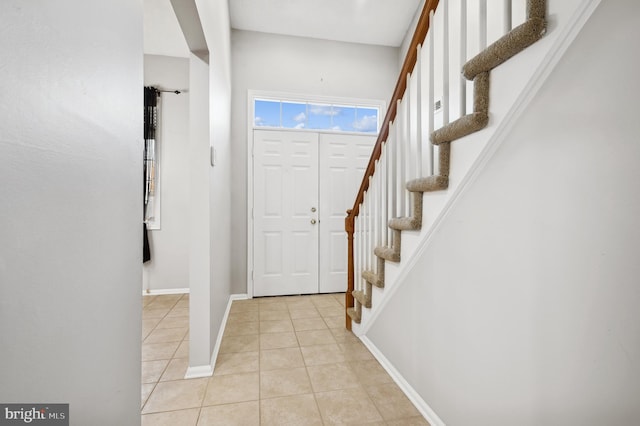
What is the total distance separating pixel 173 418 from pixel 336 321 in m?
1.62

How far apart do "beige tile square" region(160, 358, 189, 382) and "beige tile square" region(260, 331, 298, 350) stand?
0.56m

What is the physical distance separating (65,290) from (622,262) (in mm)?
1276

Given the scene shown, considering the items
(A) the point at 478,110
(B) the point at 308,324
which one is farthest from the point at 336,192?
(A) the point at 478,110

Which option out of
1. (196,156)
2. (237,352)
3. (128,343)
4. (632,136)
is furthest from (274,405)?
(632,136)

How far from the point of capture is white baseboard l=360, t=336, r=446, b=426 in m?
1.46

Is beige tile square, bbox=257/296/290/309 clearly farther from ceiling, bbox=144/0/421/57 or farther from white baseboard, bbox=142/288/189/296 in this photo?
ceiling, bbox=144/0/421/57

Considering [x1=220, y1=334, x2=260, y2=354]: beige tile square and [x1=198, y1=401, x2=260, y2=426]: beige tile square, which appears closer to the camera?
[x1=198, y1=401, x2=260, y2=426]: beige tile square

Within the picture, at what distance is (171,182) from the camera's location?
12.4 ft

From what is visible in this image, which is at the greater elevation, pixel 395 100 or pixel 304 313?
pixel 395 100

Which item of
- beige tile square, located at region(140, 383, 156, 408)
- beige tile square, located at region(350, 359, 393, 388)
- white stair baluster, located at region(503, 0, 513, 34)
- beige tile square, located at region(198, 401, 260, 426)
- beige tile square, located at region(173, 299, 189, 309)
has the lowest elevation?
beige tile square, located at region(173, 299, 189, 309)

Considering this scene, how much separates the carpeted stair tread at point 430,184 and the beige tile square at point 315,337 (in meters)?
1.58

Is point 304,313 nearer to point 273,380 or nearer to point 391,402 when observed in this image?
point 273,380

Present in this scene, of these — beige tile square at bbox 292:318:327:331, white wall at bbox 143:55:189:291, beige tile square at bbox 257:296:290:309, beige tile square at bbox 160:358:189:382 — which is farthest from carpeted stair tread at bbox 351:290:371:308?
white wall at bbox 143:55:189:291

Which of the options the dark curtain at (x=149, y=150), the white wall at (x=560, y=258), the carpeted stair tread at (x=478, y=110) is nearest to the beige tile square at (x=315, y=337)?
the white wall at (x=560, y=258)
